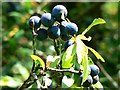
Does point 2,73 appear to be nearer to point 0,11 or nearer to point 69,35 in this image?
point 0,11

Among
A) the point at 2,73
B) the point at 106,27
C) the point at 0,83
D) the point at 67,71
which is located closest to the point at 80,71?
the point at 67,71

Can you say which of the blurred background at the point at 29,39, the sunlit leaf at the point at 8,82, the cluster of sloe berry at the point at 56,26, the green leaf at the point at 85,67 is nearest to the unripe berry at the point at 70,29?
the cluster of sloe berry at the point at 56,26

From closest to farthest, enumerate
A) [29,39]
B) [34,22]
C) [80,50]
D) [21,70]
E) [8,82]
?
1. [80,50]
2. [34,22]
3. [8,82]
4. [21,70]
5. [29,39]

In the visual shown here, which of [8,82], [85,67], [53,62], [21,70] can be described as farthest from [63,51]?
[21,70]

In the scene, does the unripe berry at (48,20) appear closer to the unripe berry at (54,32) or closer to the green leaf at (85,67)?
the unripe berry at (54,32)

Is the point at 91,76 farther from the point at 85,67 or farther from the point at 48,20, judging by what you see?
the point at 48,20

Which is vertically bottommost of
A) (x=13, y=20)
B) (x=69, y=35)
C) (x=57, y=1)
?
(x=69, y=35)
